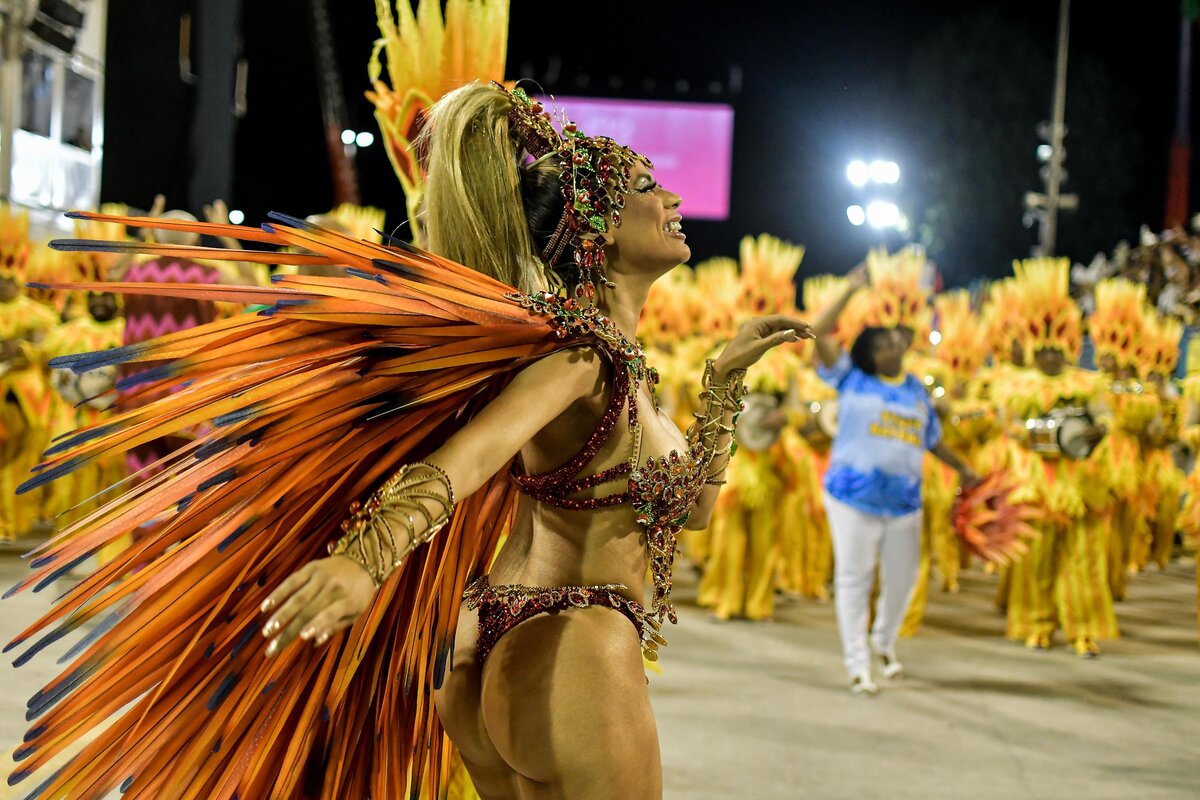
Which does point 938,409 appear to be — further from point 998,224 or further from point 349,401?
point 998,224

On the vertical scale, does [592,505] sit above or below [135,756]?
above

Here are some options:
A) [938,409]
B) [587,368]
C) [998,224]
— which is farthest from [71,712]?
[998,224]

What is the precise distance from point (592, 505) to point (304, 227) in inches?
26.0

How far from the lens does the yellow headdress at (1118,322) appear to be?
936 cm

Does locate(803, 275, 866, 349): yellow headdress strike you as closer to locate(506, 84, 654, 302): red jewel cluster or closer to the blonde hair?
locate(506, 84, 654, 302): red jewel cluster

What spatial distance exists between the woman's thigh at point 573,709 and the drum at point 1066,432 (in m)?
6.23

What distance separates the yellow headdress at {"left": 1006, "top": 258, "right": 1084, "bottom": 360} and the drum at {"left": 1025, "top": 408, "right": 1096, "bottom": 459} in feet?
1.75

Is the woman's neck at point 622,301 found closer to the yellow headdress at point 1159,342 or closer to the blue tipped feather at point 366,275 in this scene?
the blue tipped feather at point 366,275

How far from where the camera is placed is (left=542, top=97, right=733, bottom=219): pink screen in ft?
78.0

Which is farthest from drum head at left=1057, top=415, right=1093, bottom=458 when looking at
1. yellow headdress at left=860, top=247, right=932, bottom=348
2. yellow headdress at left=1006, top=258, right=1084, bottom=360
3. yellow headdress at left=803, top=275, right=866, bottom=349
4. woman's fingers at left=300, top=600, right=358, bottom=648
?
woman's fingers at left=300, top=600, right=358, bottom=648

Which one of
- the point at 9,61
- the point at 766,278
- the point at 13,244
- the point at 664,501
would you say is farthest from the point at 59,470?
the point at 9,61

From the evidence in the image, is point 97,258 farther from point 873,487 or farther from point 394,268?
point 394,268

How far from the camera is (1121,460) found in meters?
8.27

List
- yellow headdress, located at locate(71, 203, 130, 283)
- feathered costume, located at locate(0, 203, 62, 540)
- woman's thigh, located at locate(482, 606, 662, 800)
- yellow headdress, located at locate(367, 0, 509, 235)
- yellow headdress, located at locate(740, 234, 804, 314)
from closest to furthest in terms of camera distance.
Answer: woman's thigh, located at locate(482, 606, 662, 800), yellow headdress, located at locate(367, 0, 509, 235), yellow headdress, located at locate(71, 203, 130, 283), feathered costume, located at locate(0, 203, 62, 540), yellow headdress, located at locate(740, 234, 804, 314)
